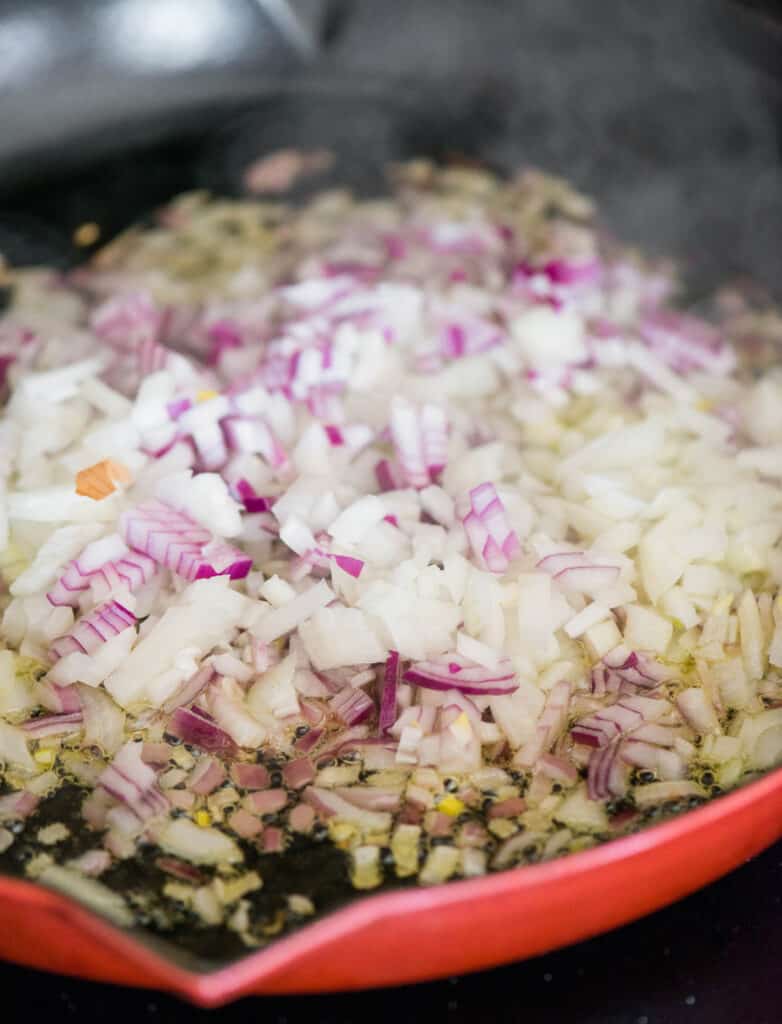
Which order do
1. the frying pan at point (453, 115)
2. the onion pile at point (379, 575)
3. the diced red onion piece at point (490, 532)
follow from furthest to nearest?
the frying pan at point (453, 115)
the diced red onion piece at point (490, 532)
the onion pile at point (379, 575)

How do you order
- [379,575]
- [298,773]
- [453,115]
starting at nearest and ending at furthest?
[298,773], [379,575], [453,115]

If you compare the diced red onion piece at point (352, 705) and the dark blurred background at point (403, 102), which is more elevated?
the dark blurred background at point (403, 102)

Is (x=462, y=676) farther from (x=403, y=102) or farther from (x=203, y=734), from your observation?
(x=403, y=102)

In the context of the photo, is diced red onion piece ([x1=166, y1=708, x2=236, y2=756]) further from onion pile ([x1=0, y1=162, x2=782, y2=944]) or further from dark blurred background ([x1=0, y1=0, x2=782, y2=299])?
dark blurred background ([x1=0, y1=0, x2=782, y2=299])

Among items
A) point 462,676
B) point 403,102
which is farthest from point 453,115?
point 462,676

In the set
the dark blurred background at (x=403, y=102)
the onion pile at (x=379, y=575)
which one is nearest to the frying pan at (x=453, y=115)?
the dark blurred background at (x=403, y=102)

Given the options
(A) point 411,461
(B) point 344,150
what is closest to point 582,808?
(A) point 411,461

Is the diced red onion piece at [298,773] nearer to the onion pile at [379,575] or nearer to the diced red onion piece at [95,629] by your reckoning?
the onion pile at [379,575]
